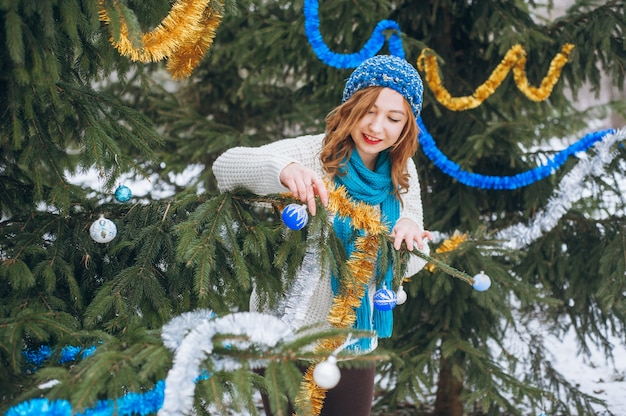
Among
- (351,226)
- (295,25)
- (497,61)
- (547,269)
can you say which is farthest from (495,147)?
(351,226)

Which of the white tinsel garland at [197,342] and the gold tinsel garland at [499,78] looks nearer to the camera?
the white tinsel garland at [197,342]

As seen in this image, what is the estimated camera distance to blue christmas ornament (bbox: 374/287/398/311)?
Result: 2.08m

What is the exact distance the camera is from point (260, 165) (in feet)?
6.46

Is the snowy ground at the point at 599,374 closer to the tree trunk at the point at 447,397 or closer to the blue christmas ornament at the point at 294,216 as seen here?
the tree trunk at the point at 447,397

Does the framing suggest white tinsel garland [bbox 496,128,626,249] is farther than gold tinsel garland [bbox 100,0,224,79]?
Yes

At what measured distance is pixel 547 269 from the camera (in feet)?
13.2

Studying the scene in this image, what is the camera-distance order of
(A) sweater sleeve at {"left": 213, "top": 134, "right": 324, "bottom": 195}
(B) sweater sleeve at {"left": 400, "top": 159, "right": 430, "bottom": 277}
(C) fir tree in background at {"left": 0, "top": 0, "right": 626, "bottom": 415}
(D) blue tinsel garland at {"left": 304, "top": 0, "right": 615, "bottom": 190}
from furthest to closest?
(D) blue tinsel garland at {"left": 304, "top": 0, "right": 615, "bottom": 190} < (B) sweater sleeve at {"left": 400, "top": 159, "right": 430, "bottom": 277} < (A) sweater sleeve at {"left": 213, "top": 134, "right": 324, "bottom": 195} < (C) fir tree in background at {"left": 0, "top": 0, "right": 626, "bottom": 415}

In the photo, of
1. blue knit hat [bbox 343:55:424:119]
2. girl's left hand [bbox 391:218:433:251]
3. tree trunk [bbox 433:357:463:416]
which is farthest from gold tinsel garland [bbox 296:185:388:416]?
tree trunk [bbox 433:357:463:416]

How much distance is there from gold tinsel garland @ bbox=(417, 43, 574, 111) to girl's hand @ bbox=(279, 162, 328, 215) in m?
1.96

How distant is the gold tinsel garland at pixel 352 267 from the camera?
1995 mm

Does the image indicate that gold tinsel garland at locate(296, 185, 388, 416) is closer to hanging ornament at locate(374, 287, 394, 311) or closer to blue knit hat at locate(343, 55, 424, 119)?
hanging ornament at locate(374, 287, 394, 311)

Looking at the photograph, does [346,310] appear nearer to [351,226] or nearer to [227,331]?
[351,226]

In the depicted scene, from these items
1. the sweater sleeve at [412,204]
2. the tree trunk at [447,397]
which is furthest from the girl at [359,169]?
the tree trunk at [447,397]

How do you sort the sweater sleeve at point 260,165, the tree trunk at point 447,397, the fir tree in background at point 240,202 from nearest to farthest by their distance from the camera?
the fir tree in background at point 240,202
the sweater sleeve at point 260,165
the tree trunk at point 447,397
